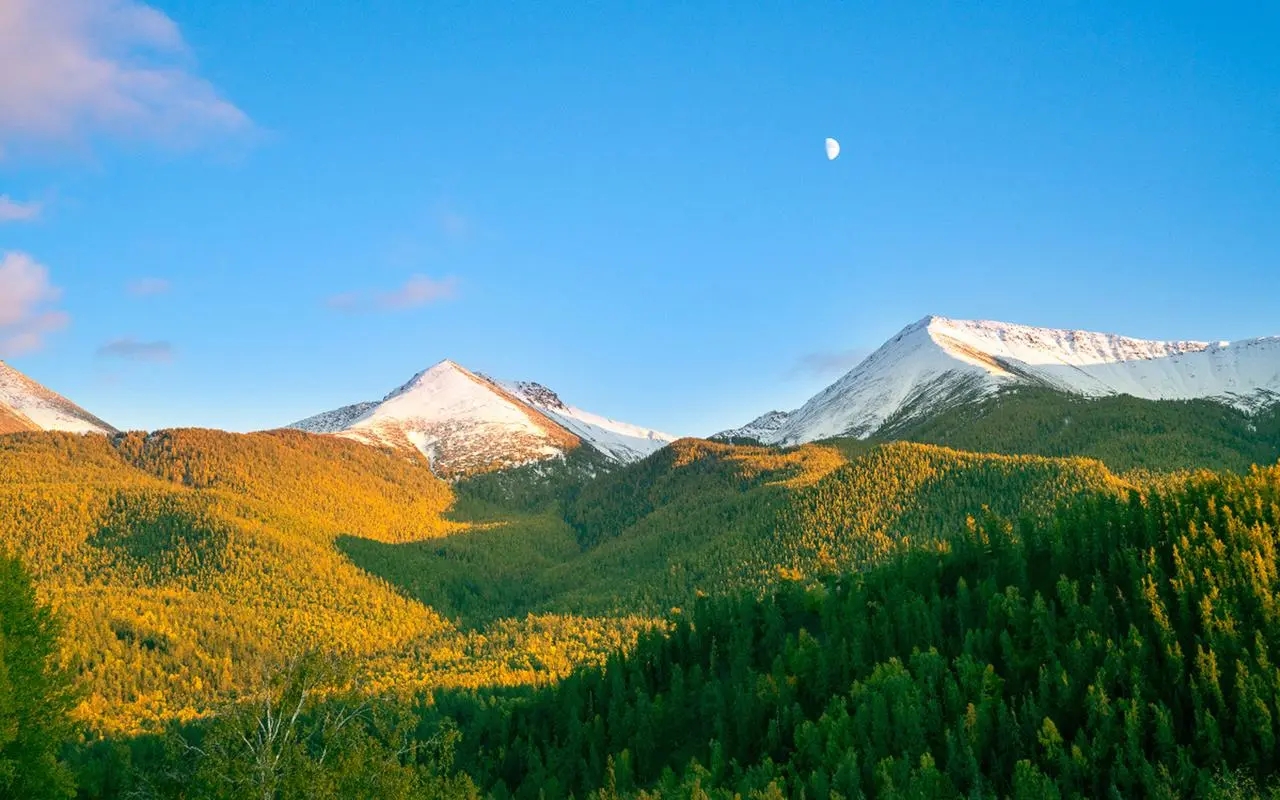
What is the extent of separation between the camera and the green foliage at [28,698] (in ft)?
181

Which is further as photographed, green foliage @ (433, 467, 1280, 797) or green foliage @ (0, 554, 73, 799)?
green foliage @ (433, 467, 1280, 797)

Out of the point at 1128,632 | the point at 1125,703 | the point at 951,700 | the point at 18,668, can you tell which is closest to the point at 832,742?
the point at 951,700

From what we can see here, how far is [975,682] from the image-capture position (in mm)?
129000

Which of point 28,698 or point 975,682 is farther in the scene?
point 975,682

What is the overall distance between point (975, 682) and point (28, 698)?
11029 centimetres

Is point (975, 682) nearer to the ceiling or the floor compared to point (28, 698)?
nearer to the floor

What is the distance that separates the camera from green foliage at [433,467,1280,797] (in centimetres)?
11381

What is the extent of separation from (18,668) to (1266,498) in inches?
6182

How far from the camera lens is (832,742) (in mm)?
123062

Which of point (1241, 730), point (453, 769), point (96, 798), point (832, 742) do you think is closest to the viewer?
point (96, 798)

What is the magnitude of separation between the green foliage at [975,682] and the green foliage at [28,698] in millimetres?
66033

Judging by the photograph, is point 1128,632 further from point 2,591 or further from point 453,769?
point 2,591

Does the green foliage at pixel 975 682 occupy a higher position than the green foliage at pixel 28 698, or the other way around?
the green foliage at pixel 28 698

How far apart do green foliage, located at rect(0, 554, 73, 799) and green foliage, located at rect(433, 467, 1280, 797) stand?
6603 cm
